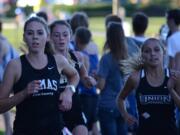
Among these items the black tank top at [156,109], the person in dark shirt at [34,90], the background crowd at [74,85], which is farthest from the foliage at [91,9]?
the person in dark shirt at [34,90]

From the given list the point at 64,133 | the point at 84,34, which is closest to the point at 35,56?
the point at 64,133

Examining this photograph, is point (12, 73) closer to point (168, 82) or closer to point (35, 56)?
point (35, 56)

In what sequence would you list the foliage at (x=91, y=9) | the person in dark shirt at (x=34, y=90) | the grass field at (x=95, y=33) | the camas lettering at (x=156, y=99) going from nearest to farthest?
the person in dark shirt at (x=34, y=90)
the camas lettering at (x=156, y=99)
the grass field at (x=95, y=33)
the foliage at (x=91, y=9)

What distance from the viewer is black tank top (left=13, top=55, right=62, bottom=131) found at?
5.67 meters

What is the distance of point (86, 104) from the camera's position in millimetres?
9734

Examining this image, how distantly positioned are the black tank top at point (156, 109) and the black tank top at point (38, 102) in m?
1.05

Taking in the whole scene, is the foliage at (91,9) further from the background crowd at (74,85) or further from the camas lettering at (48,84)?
the camas lettering at (48,84)

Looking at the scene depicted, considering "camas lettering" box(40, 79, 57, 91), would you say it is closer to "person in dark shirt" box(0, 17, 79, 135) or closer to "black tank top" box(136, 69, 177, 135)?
"person in dark shirt" box(0, 17, 79, 135)

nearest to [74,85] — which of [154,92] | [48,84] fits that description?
[48,84]

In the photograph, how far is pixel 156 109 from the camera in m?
6.40

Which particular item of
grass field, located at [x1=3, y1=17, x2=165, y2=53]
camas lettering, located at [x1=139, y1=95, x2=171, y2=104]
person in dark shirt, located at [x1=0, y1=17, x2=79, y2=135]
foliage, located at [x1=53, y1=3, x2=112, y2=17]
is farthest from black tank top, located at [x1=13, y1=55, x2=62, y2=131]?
foliage, located at [x1=53, y1=3, x2=112, y2=17]

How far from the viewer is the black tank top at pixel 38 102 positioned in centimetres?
567

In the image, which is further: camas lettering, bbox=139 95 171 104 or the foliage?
the foliage

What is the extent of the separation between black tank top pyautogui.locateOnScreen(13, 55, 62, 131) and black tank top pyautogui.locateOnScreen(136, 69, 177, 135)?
1054 mm
